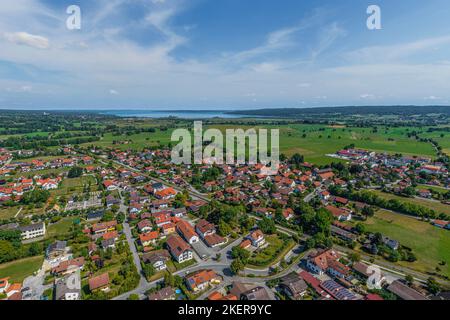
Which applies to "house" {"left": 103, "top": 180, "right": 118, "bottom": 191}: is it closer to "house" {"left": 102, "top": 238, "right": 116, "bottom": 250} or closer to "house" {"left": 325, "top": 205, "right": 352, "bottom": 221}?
"house" {"left": 102, "top": 238, "right": 116, "bottom": 250}

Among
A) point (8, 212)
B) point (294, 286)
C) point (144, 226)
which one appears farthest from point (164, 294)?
point (8, 212)

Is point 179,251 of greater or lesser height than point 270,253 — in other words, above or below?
above

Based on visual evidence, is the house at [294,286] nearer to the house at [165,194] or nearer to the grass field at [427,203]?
the house at [165,194]

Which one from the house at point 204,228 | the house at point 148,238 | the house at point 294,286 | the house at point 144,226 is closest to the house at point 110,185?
the house at point 144,226

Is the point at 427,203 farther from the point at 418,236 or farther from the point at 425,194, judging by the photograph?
the point at 418,236

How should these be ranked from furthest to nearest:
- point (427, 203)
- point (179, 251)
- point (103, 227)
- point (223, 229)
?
point (427, 203) → point (103, 227) → point (223, 229) → point (179, 251)
